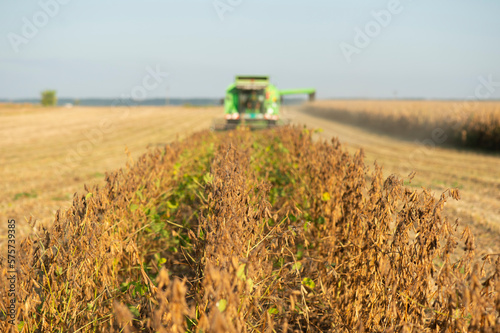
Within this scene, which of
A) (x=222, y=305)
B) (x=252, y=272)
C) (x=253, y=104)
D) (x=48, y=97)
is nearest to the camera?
(x=222, y=305)

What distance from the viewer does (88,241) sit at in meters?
2.30

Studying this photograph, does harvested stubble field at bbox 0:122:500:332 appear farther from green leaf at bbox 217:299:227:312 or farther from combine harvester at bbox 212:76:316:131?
combine harvester at bbox 212:76:316:131

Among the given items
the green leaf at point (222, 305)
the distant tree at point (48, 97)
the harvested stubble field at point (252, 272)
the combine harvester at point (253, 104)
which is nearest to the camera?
the green leaf at point (222, 305)

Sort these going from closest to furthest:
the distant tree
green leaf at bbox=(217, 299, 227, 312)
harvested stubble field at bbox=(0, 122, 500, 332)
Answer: green leaf at bbox=(217, 299, 227, 312), harvested stubble field at bbox=(0, 122, 500, 332), the distant tree

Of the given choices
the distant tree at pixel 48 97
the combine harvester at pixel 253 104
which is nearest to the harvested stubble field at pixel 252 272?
the combine harvester at pixel 253 104

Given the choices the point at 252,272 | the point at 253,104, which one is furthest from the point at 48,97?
the point at 252,272

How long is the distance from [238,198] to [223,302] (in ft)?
3.31

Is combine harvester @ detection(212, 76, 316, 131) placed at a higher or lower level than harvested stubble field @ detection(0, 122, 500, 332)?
higher

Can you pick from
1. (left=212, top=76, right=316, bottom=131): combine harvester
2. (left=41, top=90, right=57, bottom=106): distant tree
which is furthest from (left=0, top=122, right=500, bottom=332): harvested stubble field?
(left=41, top=90, right=57, bottom=106): distant tree

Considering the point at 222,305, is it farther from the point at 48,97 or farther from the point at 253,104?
the point at 48,97

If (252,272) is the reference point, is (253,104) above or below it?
above

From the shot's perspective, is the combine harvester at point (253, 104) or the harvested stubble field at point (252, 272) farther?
the combine harvester at point (253, 104)

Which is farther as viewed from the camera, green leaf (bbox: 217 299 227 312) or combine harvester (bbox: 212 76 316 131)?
combine harvester (bbox: 212 76 316 131)

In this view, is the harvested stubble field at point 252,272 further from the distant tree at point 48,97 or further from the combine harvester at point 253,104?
the distant tree at point 48,97
